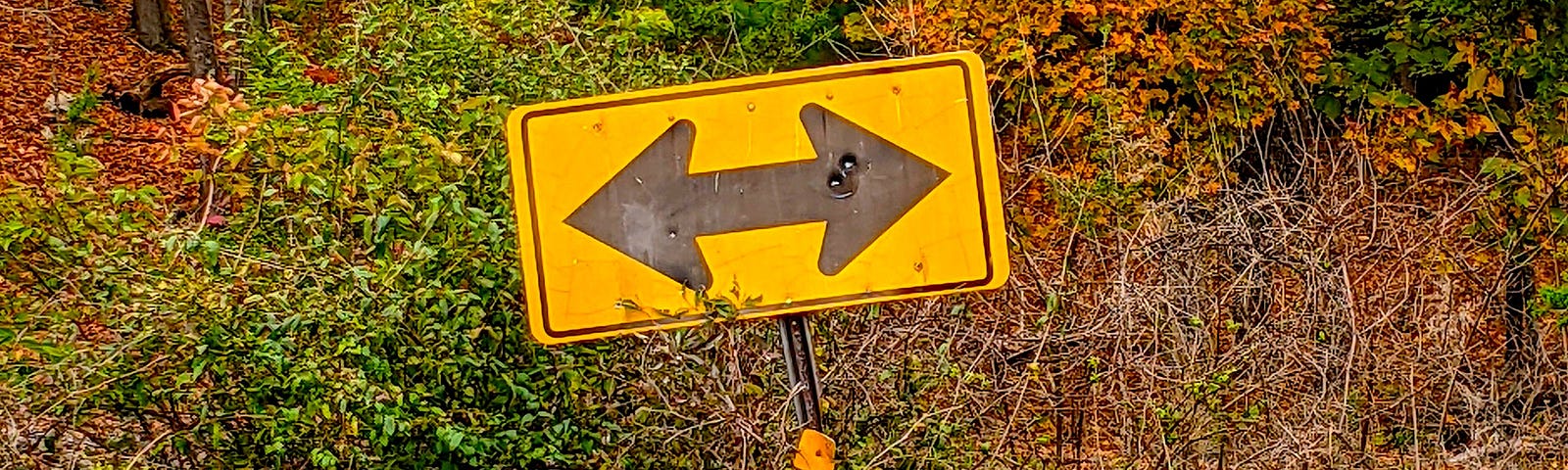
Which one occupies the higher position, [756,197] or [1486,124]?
[756,197]

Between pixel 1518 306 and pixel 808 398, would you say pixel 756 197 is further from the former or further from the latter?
pixel 1518 306

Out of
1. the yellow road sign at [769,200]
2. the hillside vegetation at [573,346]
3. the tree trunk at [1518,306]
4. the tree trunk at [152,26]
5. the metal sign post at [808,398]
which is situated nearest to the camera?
the yellow road sign at [769,200]

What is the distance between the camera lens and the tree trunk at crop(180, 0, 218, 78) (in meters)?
15.2

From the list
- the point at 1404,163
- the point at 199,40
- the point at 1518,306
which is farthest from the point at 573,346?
the point at 199,40

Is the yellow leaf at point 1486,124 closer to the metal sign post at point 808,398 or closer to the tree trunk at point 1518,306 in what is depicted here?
the tree trunk at point 1518,306

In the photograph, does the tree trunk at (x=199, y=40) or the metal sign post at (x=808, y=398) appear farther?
the tree trunk at (x=199, y=40)

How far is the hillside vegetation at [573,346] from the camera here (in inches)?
134

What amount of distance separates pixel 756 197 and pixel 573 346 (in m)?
0.97

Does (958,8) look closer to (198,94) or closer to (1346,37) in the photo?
(1346,37)

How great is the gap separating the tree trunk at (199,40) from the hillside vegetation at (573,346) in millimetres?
9438

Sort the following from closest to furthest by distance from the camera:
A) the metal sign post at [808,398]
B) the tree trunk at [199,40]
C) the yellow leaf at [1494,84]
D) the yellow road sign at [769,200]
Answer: the yellow road sign at [769,200] < the metal sign post at [808,398] < the yellow leaf at [1494,84] < the tree trunk at [199,40]

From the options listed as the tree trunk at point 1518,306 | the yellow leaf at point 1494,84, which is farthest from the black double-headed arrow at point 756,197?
the yellow leaf at point 1494,84

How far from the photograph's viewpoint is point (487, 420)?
3400 millimetres

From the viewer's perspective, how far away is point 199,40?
15.3 meters
